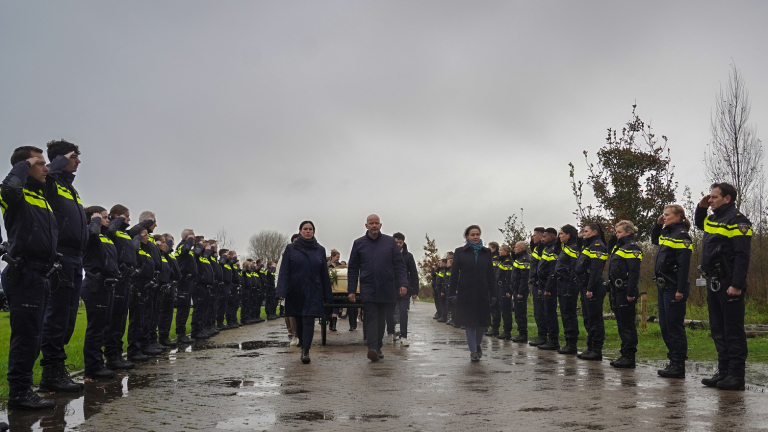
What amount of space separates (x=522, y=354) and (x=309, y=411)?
6.76m

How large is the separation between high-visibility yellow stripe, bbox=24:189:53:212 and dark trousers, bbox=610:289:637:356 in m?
7.75

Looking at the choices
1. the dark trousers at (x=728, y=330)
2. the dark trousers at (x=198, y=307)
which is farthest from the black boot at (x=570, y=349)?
the dark trousers at (x=198, y=307)

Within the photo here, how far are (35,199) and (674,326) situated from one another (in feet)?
25.8

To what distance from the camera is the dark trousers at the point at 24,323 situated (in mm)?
6598

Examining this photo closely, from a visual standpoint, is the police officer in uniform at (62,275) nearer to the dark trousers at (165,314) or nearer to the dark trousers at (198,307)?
the dark trousers at (165,314)

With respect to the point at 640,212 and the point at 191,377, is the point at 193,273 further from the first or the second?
the point at 640,212

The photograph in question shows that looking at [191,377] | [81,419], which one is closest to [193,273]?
[191,377]

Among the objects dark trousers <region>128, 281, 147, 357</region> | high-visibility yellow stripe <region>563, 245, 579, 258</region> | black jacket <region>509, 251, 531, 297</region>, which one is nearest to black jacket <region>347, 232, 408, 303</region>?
high-visibility yellow stripe <region>563, 245, 579, 258</region>

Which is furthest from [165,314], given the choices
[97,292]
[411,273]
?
[411,273]

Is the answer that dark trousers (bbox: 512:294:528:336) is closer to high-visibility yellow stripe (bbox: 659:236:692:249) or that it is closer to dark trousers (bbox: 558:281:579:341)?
dark trousers (bbox: 558:281:579:341)

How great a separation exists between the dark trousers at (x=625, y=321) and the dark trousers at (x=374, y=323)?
3770 millimetres

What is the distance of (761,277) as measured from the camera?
936 inches

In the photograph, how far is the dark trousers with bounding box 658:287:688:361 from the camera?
907 centimetres

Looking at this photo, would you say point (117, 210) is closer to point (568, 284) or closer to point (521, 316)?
point (568, 284)
